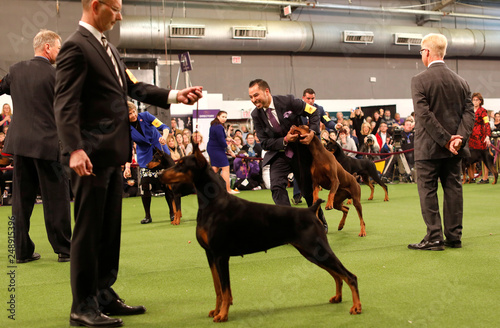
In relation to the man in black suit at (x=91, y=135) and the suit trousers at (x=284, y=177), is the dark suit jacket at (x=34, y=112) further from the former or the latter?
the suit trousers at (x=284, y=177)

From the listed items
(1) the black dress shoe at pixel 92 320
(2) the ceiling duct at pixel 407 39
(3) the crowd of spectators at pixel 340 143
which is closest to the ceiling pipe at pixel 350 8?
(2) the ceiling duct at pixel 407 39

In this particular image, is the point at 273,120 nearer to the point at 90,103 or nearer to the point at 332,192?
the point at 332,192

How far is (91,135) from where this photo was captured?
2590 millimetres

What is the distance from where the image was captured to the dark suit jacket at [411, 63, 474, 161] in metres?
4.49

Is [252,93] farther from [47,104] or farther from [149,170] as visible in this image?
[149,170]

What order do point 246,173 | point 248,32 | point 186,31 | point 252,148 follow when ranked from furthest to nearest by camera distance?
1. point 248,32
2. point 186,31
3. point 252,148
4. point 246,173

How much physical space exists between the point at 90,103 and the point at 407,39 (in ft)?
52.4

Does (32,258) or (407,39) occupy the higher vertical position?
(407,39)

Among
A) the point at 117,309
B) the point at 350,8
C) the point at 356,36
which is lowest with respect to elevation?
the point at 117,309

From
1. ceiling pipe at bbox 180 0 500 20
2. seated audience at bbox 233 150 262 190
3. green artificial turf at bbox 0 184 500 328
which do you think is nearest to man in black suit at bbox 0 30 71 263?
green artificial turf at bbox 0 184 500 328

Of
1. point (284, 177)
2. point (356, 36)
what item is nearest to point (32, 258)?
point (284, 177)

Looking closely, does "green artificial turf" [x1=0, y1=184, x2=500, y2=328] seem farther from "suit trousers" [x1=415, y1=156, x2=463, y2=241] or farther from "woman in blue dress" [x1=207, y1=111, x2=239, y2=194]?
"woman in blue dress" [x1=207, y1=111, x2=239, y2=194]

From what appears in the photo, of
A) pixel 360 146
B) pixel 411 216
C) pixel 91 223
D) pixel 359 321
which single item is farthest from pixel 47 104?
pixel 360 146

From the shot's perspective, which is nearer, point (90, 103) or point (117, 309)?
point (90, 103)
